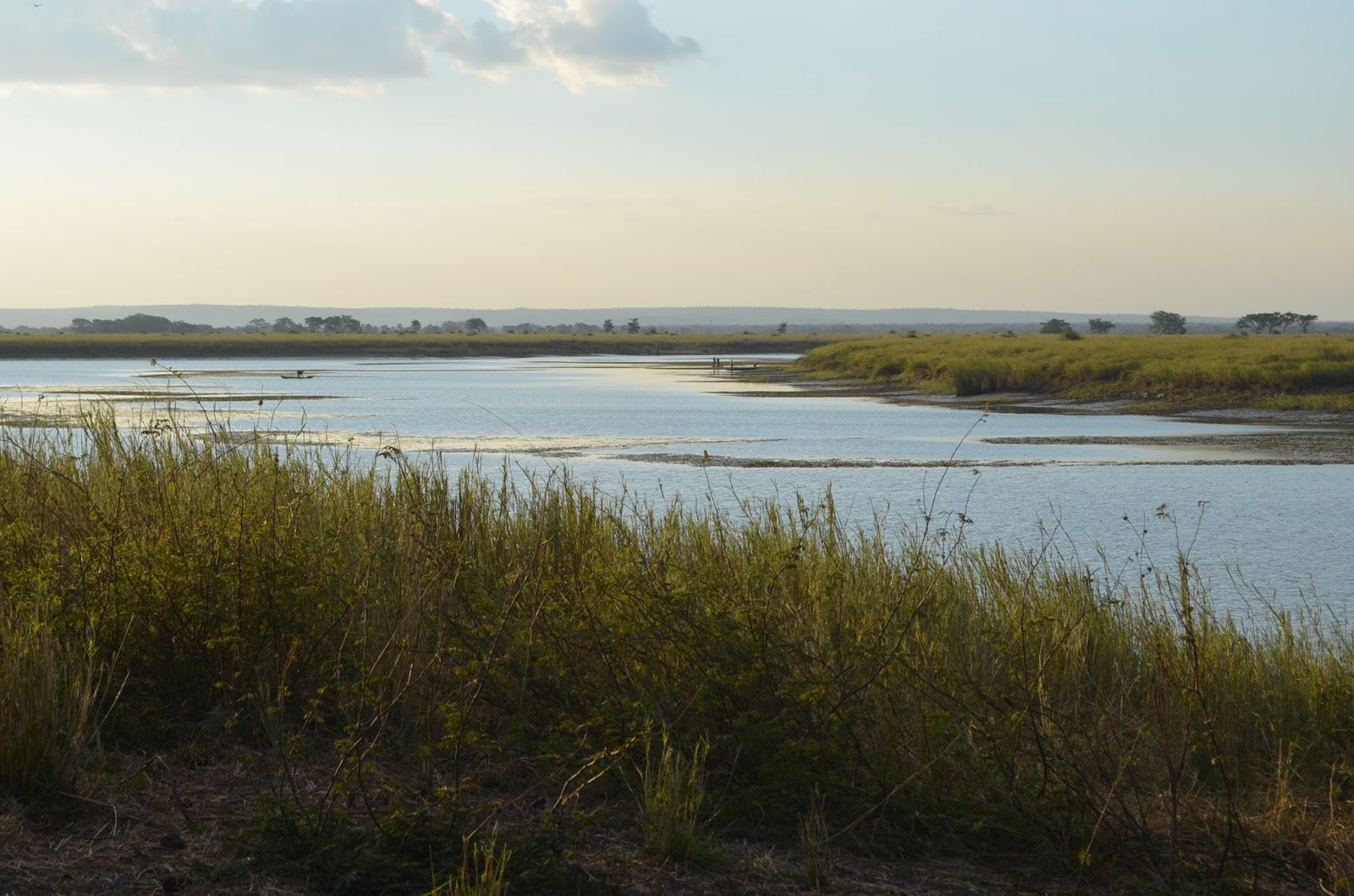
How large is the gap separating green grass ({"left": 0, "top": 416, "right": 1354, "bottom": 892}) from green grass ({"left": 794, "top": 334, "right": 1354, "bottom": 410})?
3490 cm

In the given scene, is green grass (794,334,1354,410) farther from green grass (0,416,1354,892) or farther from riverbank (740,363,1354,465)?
green grass (0,416,1354,892)

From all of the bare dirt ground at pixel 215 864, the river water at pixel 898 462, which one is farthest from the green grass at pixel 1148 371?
the bare dirt ground at pixel 215 864

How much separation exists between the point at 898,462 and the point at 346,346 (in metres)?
101

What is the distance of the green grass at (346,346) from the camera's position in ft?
332

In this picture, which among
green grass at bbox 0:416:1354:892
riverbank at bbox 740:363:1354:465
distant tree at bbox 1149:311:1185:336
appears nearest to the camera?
green grass at bbox 0:416:1354:892

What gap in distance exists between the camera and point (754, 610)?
20.5ft

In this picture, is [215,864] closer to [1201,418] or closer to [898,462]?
[898,462]

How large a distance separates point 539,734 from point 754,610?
1108 mm

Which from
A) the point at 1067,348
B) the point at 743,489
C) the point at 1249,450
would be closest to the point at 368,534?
the point at 743,489

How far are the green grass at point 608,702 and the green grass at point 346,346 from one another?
94283 millimetres

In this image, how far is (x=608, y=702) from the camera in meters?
5.79

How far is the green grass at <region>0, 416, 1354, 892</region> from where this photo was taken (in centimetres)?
515

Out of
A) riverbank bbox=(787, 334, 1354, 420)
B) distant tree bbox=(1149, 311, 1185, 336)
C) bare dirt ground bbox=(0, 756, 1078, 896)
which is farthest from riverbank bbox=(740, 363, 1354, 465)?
distant tree bbox=(1149, 311, 1185, 336)

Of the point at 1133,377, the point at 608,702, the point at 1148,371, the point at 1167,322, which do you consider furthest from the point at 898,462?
the point at 1167,322
